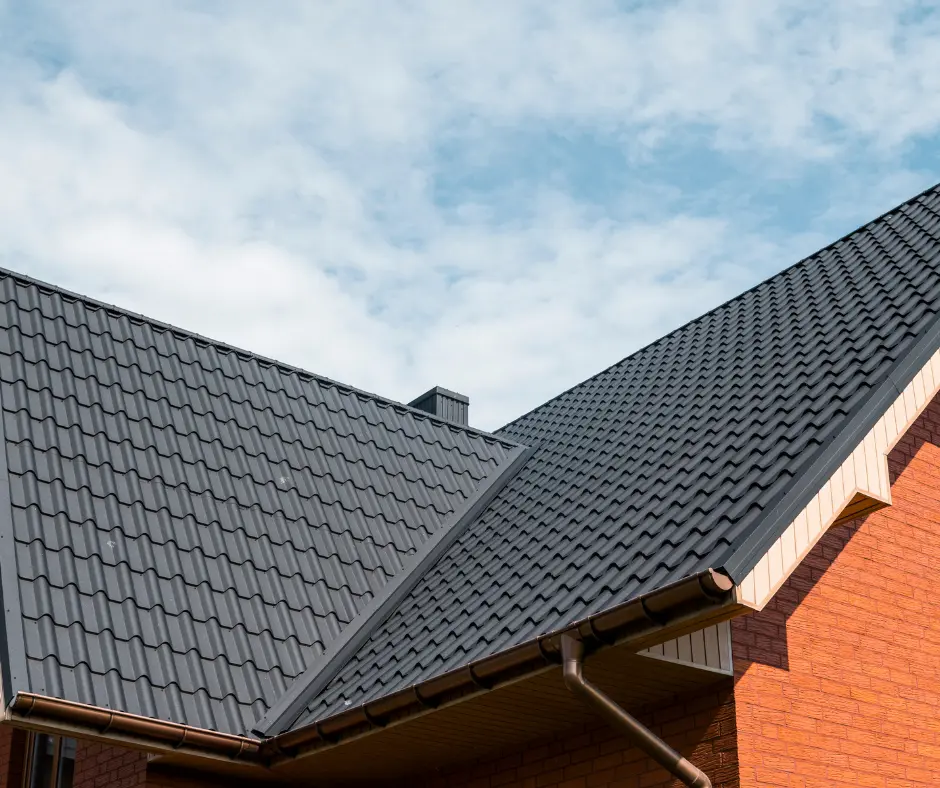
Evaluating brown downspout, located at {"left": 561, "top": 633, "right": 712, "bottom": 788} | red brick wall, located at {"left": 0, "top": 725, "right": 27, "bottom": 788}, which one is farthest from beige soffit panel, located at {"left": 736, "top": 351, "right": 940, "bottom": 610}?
red brick wall, located at {"left": 0, "top": 725, "right": 27, "bottom": 788}

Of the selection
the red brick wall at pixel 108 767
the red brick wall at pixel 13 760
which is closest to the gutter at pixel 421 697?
the red brick wall at pixel 108 767

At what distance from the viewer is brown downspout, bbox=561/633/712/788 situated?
5.62 metres

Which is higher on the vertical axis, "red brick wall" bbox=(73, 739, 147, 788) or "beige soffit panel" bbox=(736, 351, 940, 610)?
"beige soffit panel" bbox=(736, 351, 940, 610)

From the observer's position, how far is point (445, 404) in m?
12.8

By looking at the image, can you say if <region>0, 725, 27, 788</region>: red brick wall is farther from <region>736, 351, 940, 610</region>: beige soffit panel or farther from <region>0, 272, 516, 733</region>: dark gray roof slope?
<region>736, 351, 940, 610</region>: beige soffit panel

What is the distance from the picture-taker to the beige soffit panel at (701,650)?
578cm

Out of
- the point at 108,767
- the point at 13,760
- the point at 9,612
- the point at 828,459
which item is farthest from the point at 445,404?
the point at 828,459

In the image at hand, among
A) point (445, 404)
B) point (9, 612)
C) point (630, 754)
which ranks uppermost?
point (445, 404)

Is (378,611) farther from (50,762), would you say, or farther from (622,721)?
(622,721)

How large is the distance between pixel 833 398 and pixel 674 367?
3.61m

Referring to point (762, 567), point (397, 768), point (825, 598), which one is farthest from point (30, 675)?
point (825, 598)

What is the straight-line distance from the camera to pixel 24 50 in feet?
26.6

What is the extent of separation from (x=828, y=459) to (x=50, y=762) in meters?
5.65

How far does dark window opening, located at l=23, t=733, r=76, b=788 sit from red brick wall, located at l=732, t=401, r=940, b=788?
4.52m
